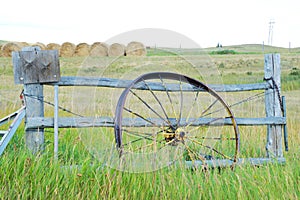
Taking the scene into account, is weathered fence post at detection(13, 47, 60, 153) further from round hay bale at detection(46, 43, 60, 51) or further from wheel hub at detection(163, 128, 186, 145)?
round hay bale at detection(46, 43, 60, 51)

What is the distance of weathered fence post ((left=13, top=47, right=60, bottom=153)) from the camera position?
448 centimetres

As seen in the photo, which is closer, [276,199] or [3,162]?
[276,199]

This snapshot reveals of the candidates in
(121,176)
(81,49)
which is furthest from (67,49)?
(121,176)

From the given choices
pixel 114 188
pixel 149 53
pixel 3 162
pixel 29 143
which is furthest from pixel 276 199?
pixel 29 143

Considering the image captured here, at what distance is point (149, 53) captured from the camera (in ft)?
13.5

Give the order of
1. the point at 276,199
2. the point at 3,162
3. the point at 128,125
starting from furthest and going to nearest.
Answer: the point at 128,125, the point at 3,162, the point at 276,199

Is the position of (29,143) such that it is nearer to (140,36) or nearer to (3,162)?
(3,162)

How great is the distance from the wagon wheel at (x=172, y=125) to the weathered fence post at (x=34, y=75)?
0.88m

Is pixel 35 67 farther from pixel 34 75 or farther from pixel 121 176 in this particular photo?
pixel 121 176

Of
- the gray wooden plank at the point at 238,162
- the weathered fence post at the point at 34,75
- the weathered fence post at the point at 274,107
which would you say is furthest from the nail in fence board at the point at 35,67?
the weathered fence post at the point at 274,107

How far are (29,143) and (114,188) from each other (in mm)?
1609

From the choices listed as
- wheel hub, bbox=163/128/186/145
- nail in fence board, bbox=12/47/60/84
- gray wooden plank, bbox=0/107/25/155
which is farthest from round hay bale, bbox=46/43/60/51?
wheel hub, bbox=163/128/186/145

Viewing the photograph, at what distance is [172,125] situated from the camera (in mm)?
4355

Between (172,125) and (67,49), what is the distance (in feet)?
70.7
